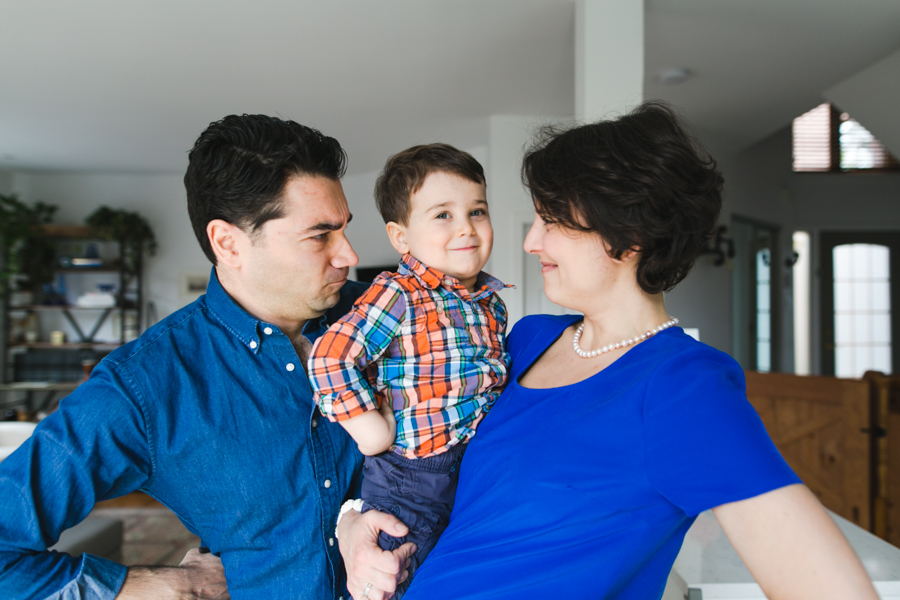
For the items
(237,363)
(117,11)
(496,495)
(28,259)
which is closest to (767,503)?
(496,495)

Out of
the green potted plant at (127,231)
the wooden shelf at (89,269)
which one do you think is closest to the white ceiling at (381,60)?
the green potted plant at (127,231)

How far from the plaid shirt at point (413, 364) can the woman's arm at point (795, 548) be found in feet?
1.68

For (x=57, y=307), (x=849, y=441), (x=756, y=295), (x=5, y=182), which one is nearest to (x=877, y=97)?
(x=849, y=441)

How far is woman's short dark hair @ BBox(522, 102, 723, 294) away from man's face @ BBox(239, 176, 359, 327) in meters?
0.49

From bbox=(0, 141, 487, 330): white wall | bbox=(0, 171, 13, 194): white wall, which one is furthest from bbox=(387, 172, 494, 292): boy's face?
bbox=(0, 171, 13, 194): white wall

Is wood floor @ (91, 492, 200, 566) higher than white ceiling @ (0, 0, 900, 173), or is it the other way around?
white ceiling @ (0, 0, 900, 173)

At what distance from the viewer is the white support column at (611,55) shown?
2816mm

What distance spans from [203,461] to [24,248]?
6.80 meters

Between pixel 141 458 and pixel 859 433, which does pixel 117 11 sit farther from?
pixel 859 433

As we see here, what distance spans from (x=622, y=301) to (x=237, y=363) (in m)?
0.77

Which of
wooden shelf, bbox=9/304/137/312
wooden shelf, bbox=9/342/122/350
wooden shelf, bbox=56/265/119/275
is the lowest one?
wooden shelf, bbox=9/342/122/350

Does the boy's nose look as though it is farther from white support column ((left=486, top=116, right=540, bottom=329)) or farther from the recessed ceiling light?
white support column ((left=486, top=116, right=540, bottom=329))

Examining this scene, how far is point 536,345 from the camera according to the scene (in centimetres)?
120

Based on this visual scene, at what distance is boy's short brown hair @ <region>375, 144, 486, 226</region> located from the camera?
1217 mm
